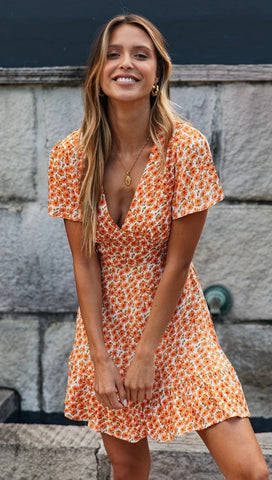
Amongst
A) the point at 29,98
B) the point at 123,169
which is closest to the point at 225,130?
the point at 29,98

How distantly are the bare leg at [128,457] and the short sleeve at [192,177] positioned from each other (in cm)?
91

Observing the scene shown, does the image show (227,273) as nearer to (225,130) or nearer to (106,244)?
(225,130)

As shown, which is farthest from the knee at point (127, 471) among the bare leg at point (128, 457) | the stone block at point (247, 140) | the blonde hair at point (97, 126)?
the stone block at point (247, 140)

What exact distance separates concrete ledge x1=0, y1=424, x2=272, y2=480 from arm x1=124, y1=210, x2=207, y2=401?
3.39 ft

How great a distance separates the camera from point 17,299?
3.93 meters

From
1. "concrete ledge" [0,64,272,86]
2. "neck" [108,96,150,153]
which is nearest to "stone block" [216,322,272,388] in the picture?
"concrete ledge" [0,64,272,86]

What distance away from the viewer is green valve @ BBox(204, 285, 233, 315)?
12.3 ft

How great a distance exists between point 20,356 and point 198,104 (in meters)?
1.70

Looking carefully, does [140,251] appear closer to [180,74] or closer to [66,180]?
[66,180]

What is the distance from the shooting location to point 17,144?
374 centimetres

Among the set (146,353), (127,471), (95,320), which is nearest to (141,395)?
(146,353)

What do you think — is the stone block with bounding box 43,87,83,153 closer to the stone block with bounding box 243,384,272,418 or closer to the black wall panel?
the black wall panel

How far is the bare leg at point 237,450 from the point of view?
7.18 feet

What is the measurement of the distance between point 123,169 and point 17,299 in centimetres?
166
